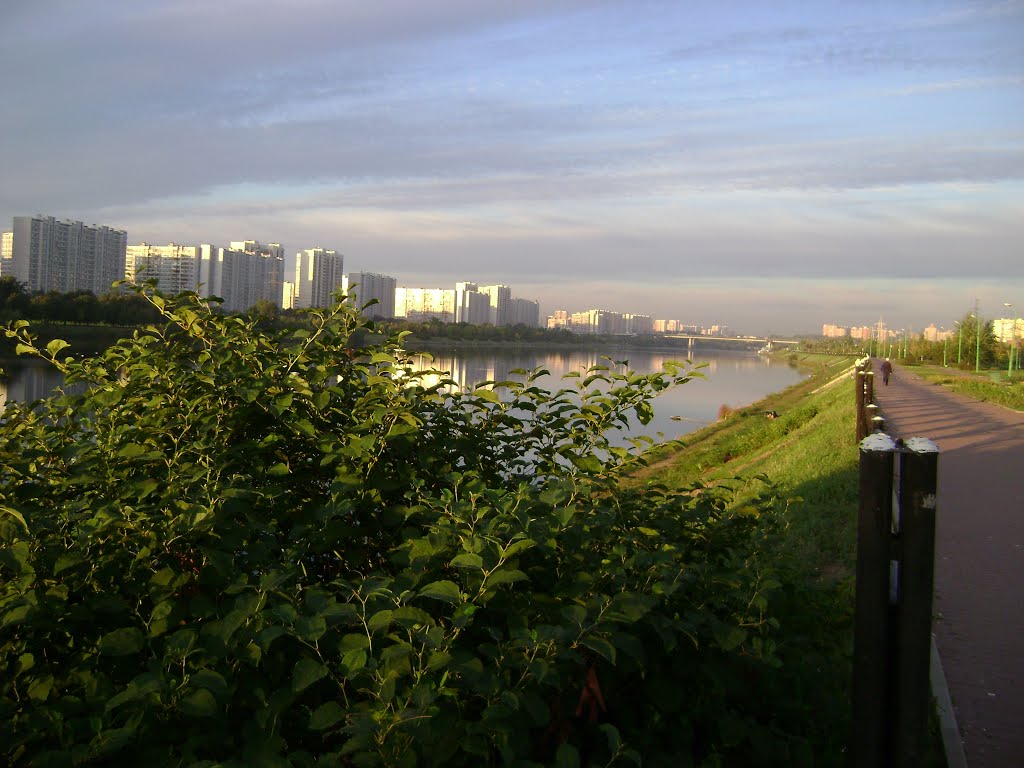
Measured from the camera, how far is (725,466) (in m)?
15.7

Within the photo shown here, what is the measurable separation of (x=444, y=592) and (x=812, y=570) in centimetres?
486

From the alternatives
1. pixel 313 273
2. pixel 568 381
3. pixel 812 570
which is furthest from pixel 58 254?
pixel 812 570

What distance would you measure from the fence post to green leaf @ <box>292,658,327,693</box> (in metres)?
1.53

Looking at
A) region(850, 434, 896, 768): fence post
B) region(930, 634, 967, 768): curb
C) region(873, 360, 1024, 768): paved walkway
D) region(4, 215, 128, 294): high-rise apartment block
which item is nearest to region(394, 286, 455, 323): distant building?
region(873, 360, 1024, 768): paved walkway

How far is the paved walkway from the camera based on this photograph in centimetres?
367

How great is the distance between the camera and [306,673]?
5.44 ft

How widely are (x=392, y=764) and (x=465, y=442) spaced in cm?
141

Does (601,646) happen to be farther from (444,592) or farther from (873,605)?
(873,605)

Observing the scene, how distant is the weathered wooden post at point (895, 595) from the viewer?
88.6 inches

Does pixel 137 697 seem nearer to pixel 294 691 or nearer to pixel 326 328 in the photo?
pixel 294 691

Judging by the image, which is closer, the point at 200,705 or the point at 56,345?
the point at 200,705

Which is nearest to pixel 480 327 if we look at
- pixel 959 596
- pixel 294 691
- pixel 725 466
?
pixel 725 466

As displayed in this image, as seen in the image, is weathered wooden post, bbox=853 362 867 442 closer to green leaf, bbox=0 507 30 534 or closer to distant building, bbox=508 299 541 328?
green leaf, bbox=0 507 30 534

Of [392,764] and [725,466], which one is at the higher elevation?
[392,764]
